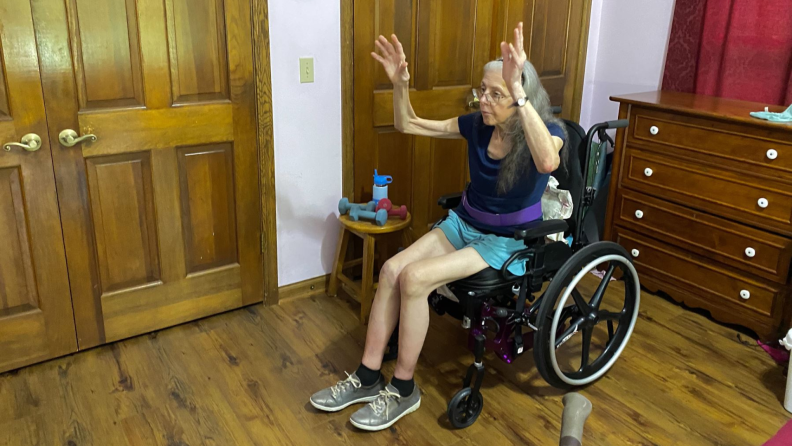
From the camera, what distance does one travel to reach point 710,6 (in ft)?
9.59

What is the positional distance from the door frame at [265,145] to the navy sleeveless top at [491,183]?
0.82 m

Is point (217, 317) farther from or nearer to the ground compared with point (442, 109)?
nearer to the ground

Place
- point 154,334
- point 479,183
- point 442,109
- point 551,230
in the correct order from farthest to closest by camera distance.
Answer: point 442,109 < point 154,334 < point 479,183 < point 551,230

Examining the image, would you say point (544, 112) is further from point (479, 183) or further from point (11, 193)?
point (11, 193)

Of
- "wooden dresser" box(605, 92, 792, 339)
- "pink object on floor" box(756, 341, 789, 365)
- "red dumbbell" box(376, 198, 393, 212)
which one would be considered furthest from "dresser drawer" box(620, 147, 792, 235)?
"red dumbbell" box(376, 198, 393, 212)

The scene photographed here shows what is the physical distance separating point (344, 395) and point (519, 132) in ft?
3.35

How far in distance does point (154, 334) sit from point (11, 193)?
766 millimetres

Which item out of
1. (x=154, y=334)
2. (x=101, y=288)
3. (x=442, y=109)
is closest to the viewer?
(x=101, y=288)

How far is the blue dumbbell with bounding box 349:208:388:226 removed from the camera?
2.63 meters

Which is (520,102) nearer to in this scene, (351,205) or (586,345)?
(586,345)

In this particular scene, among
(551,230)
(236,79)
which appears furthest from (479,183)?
(236,79)

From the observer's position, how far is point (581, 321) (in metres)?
2.16

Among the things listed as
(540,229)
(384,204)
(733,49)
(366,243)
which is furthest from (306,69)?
(733,49)

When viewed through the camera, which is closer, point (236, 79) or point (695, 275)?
point (236, 79)
